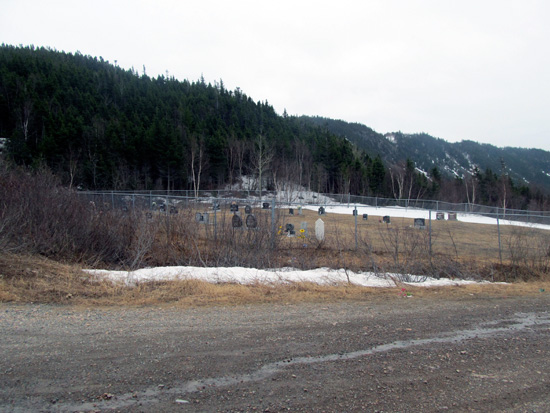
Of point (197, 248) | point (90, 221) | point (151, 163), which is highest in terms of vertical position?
point (151, 163)

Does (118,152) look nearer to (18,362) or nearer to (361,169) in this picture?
(361,169)

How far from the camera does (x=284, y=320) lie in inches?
215

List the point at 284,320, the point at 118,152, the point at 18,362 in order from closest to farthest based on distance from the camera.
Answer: the point at 18,362, the point at 284,320, the point at 118,152

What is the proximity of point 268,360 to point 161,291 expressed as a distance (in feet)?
13.4

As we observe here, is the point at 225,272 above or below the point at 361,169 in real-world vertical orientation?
below

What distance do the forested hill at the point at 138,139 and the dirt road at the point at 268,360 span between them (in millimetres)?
32433

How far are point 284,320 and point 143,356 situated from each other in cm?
229

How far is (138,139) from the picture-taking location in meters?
53.7

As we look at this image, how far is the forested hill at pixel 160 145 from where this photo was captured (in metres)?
48.8

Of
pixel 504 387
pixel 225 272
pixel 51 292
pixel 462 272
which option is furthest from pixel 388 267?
pixel 51 292

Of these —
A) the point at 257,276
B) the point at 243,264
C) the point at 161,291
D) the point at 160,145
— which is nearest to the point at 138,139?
the point at 160,145

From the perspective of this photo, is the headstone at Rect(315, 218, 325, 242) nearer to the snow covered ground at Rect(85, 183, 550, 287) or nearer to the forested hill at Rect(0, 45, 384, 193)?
the snow covered ground at Rect(85, 183, 550, 287)

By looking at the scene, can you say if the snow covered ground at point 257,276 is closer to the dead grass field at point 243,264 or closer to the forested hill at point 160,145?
the dead grass field at point 243,264

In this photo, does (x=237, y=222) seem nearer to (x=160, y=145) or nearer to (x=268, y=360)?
(x=268, y=360)
